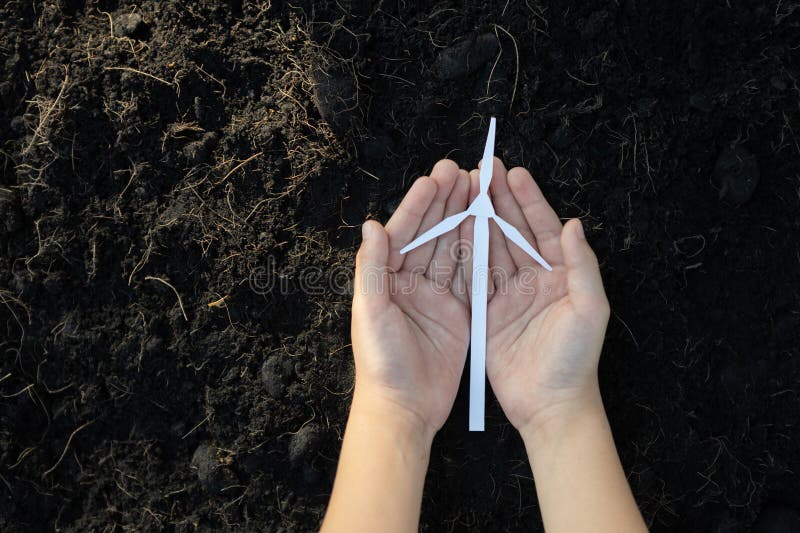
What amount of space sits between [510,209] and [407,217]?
0.30 m

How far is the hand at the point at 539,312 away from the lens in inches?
65.8

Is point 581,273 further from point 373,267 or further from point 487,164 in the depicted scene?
point 373,267

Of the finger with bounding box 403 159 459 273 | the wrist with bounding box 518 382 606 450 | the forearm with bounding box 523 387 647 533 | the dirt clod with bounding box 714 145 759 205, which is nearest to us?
the forearm with bounding box 523 387 647 533

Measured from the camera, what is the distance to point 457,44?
1969mm

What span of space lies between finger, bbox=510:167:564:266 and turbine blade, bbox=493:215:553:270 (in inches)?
1.3

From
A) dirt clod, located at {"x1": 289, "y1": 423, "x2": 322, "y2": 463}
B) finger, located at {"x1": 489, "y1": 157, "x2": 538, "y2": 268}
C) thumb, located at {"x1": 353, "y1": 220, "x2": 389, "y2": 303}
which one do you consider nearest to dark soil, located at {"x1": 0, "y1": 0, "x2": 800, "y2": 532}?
dirt clod, located at {"x1": 289, "y1": 423, "x2": 322, "y2": 463}

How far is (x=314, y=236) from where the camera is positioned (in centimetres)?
200

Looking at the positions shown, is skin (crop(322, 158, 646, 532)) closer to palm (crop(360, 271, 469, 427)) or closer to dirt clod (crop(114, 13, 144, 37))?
palm (crop(360, 271, 469, 427))

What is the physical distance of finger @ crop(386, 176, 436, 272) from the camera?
1785mm

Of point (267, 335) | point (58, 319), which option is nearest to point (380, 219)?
point (267, 335)

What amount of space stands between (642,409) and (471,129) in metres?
1.00

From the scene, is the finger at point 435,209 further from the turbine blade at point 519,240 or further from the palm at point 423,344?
the turbine blade at point 519,240

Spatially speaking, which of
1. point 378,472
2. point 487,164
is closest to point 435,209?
point 487,164

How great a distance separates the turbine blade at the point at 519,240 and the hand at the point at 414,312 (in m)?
0.14
